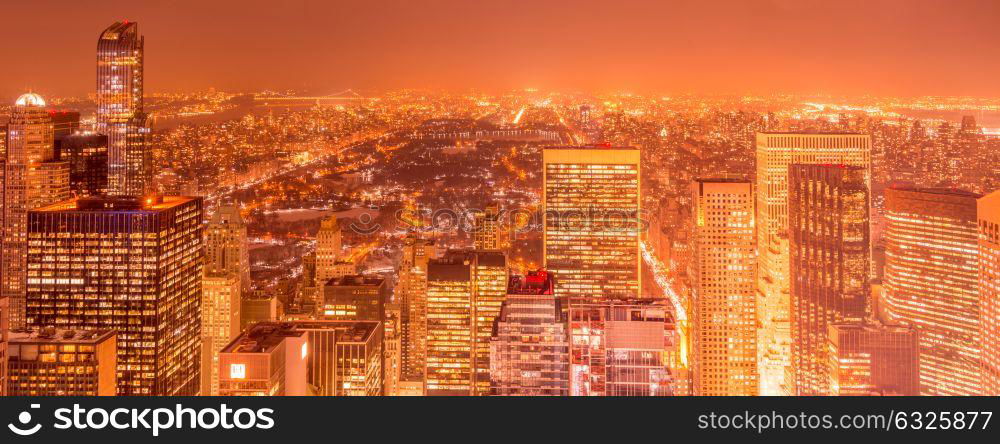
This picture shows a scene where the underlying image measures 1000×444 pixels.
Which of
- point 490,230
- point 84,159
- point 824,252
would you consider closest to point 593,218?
point 490,230

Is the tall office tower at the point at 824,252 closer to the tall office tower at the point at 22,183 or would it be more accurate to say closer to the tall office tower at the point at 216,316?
the tall office tower at the point at 216,316

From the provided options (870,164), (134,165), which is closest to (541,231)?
(870,164)

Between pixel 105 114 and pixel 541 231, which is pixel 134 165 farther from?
pixel 541 231

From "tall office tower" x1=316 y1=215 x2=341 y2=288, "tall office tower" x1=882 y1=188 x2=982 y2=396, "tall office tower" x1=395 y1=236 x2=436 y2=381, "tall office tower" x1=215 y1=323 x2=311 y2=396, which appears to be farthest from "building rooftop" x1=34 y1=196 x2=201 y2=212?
"tall office tower" x1=882 y1=188 x2=982 y2=396

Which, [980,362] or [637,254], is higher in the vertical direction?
[637,254]

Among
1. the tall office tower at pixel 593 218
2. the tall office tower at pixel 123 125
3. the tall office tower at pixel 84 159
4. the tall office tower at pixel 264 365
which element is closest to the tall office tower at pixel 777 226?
the tall office tower at pixel 593 218

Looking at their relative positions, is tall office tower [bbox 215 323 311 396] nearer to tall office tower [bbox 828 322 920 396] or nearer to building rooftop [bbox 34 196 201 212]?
building rooftop [bbox 34 196 201 212]
